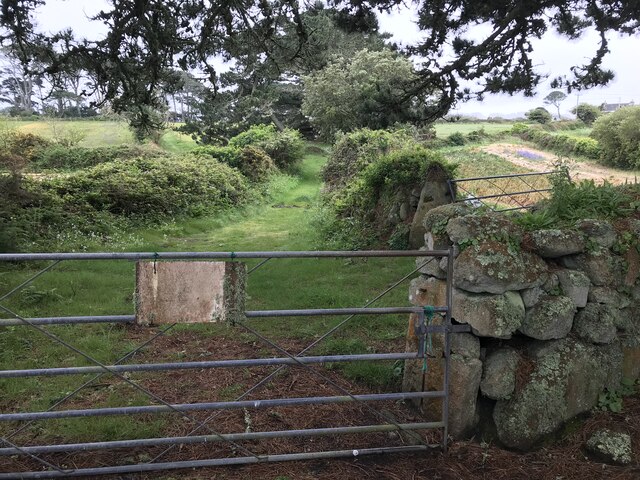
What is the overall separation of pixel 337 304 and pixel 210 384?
8.60ft

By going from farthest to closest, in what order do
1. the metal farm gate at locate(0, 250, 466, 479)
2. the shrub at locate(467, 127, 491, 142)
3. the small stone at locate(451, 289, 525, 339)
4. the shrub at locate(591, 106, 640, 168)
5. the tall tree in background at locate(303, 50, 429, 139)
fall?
the shrub at locate(467, 127, 491, 142) < the tall tree in background at locate(303, 50, 429, 139) < the shrub at locate(591, 106, 640, 168) < the small stone at locate(451, 289, 525, 339) < the metal farm gate at locate(0, 250, 466, 479)

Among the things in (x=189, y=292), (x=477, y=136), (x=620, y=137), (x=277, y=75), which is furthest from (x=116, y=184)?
(x=477, y=136)

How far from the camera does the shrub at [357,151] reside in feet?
49.5

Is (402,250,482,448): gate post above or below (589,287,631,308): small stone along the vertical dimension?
below

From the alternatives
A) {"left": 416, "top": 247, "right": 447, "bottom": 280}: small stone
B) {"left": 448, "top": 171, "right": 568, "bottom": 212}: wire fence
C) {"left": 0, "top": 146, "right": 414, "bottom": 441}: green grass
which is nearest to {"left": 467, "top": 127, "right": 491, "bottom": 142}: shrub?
{"left": 448, "top": 171, "right": 568, "bottom": 212}: wire fence

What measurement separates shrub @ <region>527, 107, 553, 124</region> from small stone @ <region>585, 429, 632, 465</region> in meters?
43.7

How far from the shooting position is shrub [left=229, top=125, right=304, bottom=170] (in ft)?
80.9

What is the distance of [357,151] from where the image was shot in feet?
55.5

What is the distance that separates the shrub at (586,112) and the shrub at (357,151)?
108 feet

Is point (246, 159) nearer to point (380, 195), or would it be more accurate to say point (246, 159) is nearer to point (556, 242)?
point (380, 195)

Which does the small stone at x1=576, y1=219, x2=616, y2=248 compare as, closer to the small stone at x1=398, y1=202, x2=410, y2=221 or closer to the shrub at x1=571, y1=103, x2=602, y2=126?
the small stone at x1=398, y1=202, x2=410, y2=221

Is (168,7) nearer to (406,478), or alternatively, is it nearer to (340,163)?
(406,478)

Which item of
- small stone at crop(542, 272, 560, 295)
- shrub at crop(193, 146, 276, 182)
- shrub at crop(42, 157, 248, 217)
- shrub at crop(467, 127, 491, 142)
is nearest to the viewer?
small stone at crop(542, 272, 560, 295)

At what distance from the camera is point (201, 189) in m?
17.0
